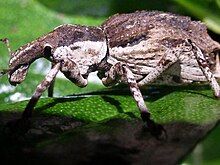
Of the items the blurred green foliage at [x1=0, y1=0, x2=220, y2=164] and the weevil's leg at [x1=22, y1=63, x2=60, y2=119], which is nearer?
the blurred green foliage at [x1=0, y1=0, x2=220, y2=164]

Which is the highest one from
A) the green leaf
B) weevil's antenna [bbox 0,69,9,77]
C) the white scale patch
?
the white scale patch

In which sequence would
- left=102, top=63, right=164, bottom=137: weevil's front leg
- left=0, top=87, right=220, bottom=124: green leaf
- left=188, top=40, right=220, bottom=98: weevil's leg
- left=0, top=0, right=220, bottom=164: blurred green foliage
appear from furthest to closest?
left=188, top=40, right=220, bottom=98: weevil's leg → left=0, top=0, right=220, bottom=164: blurred green foliage → left=0, top=87, right=220, bottom=124: green leaf → left=102, top=63, right=164, bottom=137: weevil's front leg

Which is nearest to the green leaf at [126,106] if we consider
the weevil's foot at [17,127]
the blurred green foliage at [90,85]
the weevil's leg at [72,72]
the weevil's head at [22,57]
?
the blurred green foliage at [90,85]

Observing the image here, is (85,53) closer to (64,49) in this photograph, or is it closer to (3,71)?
(64,49)

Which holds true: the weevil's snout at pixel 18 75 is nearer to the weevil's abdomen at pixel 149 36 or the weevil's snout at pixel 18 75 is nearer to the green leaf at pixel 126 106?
the green leaf at pixel 126 106

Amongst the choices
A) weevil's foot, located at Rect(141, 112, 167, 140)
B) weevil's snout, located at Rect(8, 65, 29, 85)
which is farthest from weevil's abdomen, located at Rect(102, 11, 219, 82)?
weevil's foot, located at Rect(141, 112, 167, 140)

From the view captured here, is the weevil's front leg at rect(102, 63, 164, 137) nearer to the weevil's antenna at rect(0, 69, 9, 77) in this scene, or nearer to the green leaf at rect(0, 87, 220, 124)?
the green leaf at rect(0, 87, 220, 124)

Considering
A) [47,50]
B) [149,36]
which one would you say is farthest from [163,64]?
[47,50]
